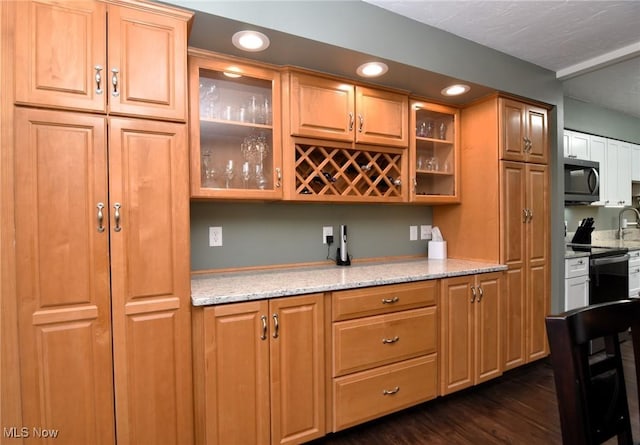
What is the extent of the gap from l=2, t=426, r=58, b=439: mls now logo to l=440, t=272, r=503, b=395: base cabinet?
6.78 ft

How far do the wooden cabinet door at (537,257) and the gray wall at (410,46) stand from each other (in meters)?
0.11

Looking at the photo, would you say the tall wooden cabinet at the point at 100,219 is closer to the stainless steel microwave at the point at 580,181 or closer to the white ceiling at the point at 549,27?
the white ceiling at the point at 549,27

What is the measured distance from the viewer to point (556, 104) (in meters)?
2.76

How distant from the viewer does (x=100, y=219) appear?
1.38 m

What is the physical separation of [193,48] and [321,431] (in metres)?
2.18

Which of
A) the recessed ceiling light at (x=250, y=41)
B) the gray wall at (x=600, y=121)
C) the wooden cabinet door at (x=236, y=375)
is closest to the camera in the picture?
the wooden cabinet door at (x=236, y=375)

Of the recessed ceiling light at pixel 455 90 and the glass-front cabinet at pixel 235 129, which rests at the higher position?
the recessed ceiling light at pixel 455 90

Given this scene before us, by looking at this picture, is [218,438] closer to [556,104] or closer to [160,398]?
[160,398]

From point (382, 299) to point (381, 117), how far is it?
4.07ft

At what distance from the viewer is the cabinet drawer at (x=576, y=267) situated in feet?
9.46

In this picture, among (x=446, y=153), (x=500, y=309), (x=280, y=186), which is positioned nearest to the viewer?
(x=280, y=186)

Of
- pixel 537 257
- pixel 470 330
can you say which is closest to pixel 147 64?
pixel 470 330

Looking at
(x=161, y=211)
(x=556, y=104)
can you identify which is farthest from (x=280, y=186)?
(x=556, y=104)

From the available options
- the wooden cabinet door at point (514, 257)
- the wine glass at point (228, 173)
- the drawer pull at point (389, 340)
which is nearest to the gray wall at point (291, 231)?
the wine glass at point (228, 173)
